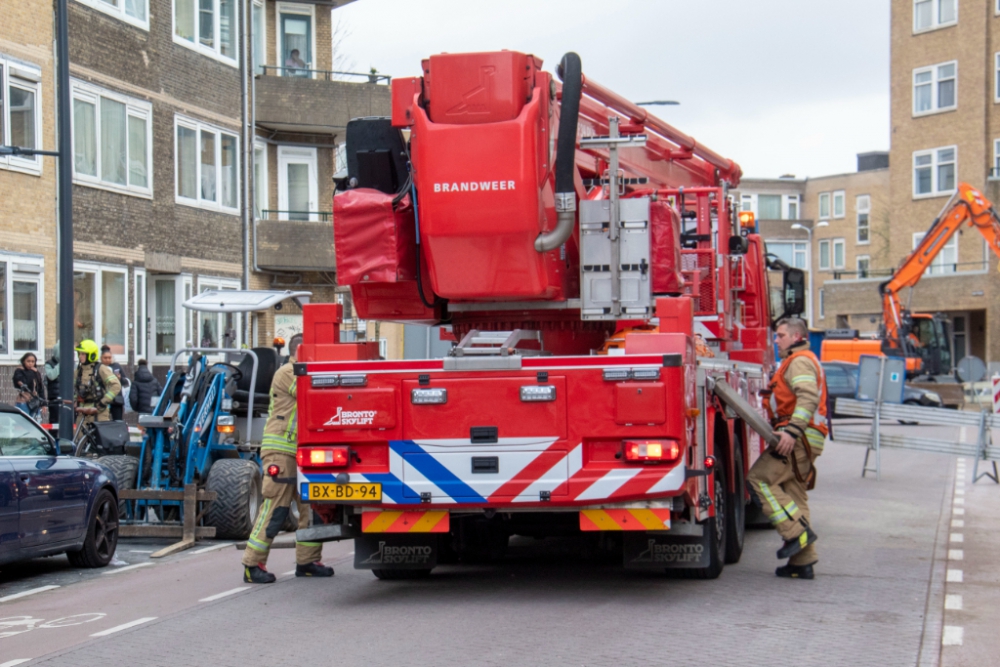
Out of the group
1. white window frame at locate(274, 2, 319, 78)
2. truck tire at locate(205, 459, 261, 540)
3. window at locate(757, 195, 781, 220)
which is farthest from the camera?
window at locate(757, 195, 781, 220)

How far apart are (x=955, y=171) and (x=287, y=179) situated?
29.4m

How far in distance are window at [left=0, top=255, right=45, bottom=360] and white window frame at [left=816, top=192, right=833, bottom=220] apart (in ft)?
197

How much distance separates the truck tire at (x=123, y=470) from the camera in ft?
42.9

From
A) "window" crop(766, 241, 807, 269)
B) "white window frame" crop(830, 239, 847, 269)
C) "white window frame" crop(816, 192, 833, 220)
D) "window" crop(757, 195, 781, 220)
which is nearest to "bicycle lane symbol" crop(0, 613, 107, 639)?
"white window frame" crop(830, 239, 847, 269)

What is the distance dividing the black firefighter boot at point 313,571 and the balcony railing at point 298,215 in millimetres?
19388

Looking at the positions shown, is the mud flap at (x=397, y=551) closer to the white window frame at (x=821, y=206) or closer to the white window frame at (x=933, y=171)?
the white window frame at (x=933, y=171)

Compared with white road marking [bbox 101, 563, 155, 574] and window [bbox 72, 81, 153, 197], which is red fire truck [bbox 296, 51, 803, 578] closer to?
white road marking [bbox 101, 563, 155, 574]

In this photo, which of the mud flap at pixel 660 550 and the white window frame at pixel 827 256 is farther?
the white window frame at pixel 827 256

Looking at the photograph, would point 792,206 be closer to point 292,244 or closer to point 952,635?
point 292,244

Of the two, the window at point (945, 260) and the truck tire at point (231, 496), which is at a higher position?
the window at point (945, 260)

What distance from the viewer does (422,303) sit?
948 centimetres

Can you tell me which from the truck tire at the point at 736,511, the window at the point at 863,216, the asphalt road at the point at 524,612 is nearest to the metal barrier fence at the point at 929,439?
the asphalt road at the point at 524,612

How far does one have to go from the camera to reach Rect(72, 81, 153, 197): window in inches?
877

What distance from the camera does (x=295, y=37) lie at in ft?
98.1
